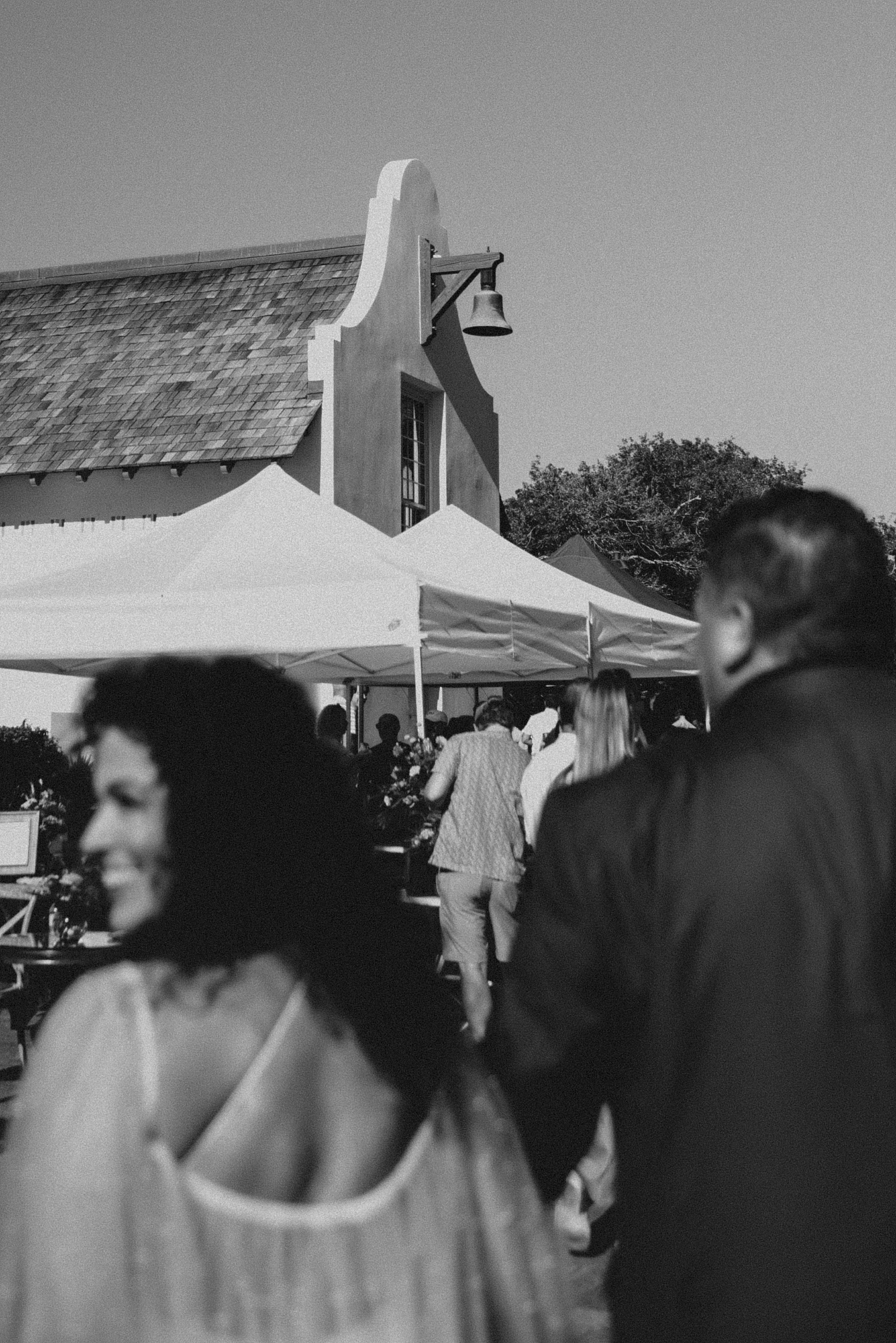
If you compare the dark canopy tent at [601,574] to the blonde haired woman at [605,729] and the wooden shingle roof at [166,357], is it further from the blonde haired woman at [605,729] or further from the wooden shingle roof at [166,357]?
the blonde haired woman at [605,729]

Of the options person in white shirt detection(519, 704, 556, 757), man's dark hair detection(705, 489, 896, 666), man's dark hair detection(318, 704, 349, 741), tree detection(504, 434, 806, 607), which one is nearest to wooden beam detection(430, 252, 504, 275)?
person in white shirt detection(519, 704, 556, 757)

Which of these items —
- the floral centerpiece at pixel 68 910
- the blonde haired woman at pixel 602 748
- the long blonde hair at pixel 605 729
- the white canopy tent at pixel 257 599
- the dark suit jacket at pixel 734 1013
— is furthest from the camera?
the white canopy tent at pixel 257 599

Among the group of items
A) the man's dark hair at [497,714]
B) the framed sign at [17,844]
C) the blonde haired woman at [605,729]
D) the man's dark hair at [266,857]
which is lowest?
the framed sign at [17,844]

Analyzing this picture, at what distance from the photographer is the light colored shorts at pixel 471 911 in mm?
7609

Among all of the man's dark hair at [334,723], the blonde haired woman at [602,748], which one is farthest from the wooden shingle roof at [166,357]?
the blonde haired woman at [602,748]

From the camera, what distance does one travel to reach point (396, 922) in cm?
187

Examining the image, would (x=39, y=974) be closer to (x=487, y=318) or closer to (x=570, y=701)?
(x=570, y=701)

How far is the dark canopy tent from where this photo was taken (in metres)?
15.6

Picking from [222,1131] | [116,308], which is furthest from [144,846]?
[116,308]

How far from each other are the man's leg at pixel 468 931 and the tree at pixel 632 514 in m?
36.2

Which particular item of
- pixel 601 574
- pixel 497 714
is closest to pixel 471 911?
pixel 497 714

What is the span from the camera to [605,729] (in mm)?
5605

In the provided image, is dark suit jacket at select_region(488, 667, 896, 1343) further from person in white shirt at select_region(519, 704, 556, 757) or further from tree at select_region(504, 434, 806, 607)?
tree at select_region(504, 434, 806, 607)

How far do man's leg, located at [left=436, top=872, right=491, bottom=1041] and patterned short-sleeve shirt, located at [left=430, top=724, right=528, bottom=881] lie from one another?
76 mm
